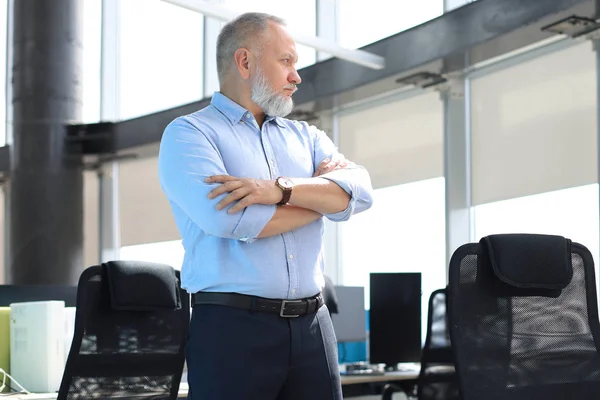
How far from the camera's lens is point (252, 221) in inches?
71.1

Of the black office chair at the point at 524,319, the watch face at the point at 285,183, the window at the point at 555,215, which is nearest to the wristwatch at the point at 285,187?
the watch face at the point at 285,183

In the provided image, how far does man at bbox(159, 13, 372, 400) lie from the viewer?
1774 millimetres

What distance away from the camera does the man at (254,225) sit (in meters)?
1.77

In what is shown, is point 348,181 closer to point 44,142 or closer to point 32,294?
point 32,294

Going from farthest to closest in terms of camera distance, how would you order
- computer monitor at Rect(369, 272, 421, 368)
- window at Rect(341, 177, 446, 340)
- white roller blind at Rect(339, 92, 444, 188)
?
1. white roller blind at Rect(339, 92, 444, 188)
2. window at Rect(341, 177, 446, 340)
3. computer monitor at Rect(369, 272, 421, 368)

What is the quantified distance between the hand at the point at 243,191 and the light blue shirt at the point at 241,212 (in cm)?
1

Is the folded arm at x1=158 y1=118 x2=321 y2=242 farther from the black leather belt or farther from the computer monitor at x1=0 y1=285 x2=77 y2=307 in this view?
the computer monitor at x1=0 y1=285 x2=77 y2=307

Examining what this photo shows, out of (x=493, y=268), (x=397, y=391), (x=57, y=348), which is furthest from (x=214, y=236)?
(x=397, y=391)

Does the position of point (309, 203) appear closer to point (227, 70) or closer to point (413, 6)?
point (227, 70)

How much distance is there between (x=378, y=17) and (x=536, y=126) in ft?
6.49

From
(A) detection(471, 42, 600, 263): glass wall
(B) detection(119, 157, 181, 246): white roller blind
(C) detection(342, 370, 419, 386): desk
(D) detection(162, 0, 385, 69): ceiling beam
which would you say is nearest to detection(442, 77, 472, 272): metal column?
(A) detection(471, 42, 600, 263): glass wall

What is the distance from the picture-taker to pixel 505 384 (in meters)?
2.50

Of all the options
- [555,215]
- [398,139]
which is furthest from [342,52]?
[555,215]

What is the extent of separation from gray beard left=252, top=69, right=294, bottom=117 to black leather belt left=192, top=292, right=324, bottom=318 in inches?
18.3
